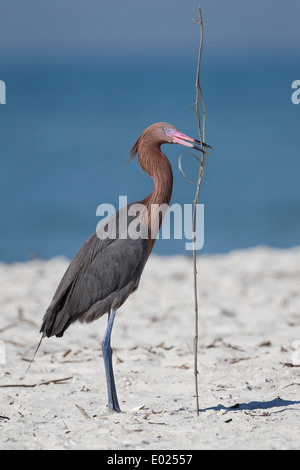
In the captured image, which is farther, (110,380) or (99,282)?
(99,282)

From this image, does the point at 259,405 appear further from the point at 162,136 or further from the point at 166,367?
the point at 162,136

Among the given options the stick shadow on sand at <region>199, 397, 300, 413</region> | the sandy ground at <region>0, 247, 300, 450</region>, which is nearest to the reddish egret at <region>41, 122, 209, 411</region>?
the sandy ground at <region>0, 247, 300, 450</region>

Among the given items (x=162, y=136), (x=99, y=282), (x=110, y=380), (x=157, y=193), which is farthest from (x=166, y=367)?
(x=162, y=136)

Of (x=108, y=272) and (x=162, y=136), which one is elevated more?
(x=162, y=136)

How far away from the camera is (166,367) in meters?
5.79

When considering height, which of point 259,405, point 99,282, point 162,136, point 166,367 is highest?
point 162,136

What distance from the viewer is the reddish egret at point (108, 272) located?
4.72 meters

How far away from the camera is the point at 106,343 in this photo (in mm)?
4707

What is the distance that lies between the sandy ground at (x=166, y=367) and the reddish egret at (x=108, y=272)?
0.60 meters

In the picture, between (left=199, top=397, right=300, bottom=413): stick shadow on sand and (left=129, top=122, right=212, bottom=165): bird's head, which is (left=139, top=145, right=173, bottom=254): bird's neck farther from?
(left=199, top=397, right=300, bottom=413): stick shadow on sand

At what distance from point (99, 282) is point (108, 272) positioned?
4.0 inches

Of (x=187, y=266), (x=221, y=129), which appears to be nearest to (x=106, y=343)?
(x=187, y=266)

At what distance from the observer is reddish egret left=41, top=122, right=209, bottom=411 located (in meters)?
4.72
